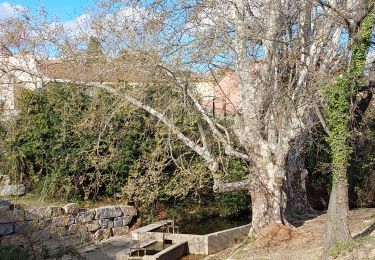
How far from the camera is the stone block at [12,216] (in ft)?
33.7

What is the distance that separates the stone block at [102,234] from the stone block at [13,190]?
214 centimetres

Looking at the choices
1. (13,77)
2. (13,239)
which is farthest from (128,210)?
(13,77)

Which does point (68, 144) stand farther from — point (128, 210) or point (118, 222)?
point (118, 222)

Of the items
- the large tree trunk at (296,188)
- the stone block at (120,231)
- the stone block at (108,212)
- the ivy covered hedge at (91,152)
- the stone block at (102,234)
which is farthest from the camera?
the large tree trunk at (296,188)

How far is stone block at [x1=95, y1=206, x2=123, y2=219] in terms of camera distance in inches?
484

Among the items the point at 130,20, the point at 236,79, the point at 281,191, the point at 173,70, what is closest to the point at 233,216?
the point at 281,191

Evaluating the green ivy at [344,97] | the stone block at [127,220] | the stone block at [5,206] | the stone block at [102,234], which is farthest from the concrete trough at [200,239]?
the green ivy at [344,97]

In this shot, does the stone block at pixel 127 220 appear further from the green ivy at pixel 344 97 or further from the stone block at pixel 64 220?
the green ivy at pixel 344 97

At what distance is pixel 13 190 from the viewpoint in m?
12.2

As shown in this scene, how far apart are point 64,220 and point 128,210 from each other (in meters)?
2.08

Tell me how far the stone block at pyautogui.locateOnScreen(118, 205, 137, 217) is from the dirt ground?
341 cm

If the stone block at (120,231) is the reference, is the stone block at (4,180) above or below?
above

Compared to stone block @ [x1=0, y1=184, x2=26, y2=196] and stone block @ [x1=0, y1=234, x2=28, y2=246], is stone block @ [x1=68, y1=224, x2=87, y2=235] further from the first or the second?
Answer: stone block @ [x1=0, y1=184, x2=26, y2=196]

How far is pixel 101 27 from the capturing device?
453 inches
